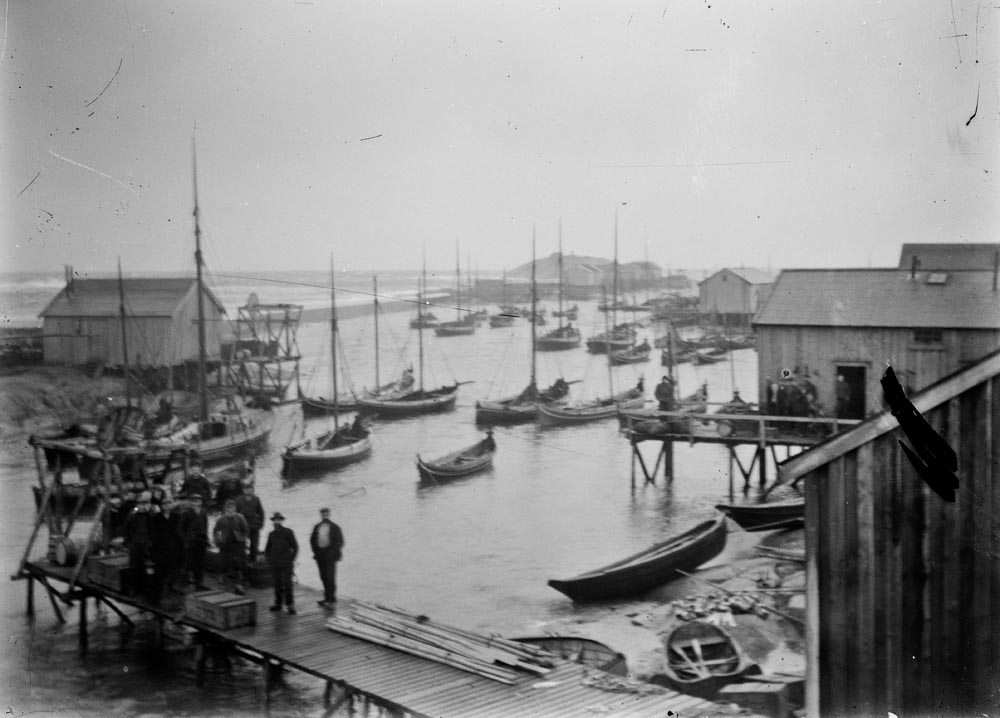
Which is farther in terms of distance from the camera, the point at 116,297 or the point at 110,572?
the point at 116,297

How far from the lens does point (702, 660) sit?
1180 cm

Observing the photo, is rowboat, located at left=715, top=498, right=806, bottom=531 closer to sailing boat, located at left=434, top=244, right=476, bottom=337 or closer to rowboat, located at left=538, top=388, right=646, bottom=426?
rowboat, located at left=538, top=388, right=646, bottom=426

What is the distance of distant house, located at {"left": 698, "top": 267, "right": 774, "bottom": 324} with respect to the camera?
24812 mm

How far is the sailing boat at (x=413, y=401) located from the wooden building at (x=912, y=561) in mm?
23749

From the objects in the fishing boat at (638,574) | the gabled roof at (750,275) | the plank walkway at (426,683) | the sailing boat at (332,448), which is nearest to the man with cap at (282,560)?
the plank walkway at (426,683)

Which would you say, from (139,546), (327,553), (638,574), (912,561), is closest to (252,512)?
(139,546)

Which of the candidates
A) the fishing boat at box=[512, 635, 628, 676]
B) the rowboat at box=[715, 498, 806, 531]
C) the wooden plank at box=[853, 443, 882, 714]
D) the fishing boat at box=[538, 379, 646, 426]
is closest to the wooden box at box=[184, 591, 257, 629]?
the fishing boat at box=[512, 635, 628, 676]

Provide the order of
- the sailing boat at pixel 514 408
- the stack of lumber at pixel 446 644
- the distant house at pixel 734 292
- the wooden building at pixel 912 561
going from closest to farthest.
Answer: the wooden building at pixel 912 561, the stack of lumber at pixel 446 644, the distant house at pixel 734 292, the sailing boat at pixel 514 408

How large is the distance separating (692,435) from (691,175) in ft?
28.5

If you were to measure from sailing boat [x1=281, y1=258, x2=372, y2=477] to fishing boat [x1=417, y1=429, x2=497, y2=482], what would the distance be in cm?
245

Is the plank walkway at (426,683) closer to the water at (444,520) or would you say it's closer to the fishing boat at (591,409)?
the water at (444,520)

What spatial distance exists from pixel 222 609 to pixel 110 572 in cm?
340

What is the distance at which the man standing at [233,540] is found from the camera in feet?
Answer: 42.1

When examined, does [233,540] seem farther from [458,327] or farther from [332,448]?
[458,327]
